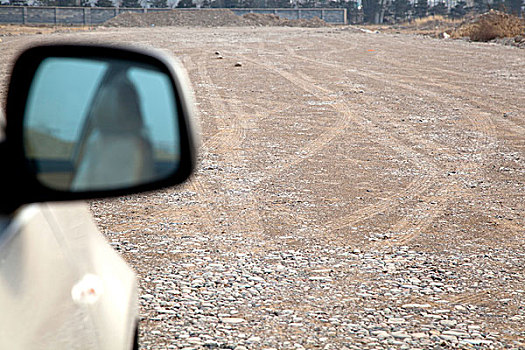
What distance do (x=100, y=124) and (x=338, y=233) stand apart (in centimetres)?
414

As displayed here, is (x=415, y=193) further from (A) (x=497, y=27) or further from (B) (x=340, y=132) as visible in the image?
(A) (x=497, y=27)

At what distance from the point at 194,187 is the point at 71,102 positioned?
5422mm

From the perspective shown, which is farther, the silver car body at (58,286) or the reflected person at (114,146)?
the reflected person at (114,146)

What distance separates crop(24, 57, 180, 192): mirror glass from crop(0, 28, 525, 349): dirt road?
2.08m

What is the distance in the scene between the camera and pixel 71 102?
1.76 metres

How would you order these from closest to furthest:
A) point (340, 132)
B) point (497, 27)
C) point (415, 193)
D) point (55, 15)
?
point (415, 193) < point (340, 132) < point (497, 27) < point (55, 15)

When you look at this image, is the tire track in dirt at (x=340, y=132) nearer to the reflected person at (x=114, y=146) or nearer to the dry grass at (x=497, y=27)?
the reflected person at (x=114, y=146)

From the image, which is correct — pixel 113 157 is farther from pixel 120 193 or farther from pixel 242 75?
pixel 242 75

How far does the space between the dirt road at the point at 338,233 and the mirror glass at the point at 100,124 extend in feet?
6.84

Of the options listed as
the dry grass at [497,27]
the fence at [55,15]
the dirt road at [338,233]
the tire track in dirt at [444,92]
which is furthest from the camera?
the fence at [55,15]

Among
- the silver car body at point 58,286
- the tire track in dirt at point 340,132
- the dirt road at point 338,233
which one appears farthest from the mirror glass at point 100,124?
the tire track in dirt at point 340,132

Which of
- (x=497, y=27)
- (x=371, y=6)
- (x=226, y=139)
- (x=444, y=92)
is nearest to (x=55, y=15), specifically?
(x=371, y=6)

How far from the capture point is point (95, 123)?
5.62 feet

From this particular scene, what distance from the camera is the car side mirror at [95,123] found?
1.54 m
